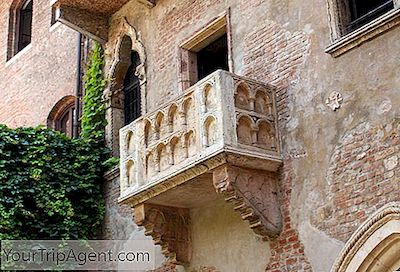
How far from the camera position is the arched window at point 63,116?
1463 centimetres

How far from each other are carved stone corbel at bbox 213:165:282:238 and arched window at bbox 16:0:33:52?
1043 centimetres

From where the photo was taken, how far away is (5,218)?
1062cm

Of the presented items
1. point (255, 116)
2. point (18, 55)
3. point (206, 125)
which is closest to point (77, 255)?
point (206, 125)

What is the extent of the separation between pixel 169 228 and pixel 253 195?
1.75 m

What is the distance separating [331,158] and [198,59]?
11.5 ft

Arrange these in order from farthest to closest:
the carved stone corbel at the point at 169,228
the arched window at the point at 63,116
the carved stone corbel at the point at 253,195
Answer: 1. the arched window at the point at 63,116
2. the carved stone corbel at the point at 169,228
3. the carved stone corbel at the point at 253,195

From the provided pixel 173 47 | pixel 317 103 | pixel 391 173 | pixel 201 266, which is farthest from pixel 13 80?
pixel 391 173

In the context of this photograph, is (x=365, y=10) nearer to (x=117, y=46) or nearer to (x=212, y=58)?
(x=212, y=58)

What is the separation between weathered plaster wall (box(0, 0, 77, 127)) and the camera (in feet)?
48.5

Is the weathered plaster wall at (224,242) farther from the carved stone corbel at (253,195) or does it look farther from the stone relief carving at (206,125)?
the stone relief carving at (206,125)

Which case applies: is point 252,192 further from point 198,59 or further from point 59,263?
point 59,263

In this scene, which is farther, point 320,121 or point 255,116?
point 255,116

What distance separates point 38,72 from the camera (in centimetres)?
1574

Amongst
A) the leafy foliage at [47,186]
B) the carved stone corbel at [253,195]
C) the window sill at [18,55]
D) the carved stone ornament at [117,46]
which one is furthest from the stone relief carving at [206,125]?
the window sill at [18,55]
